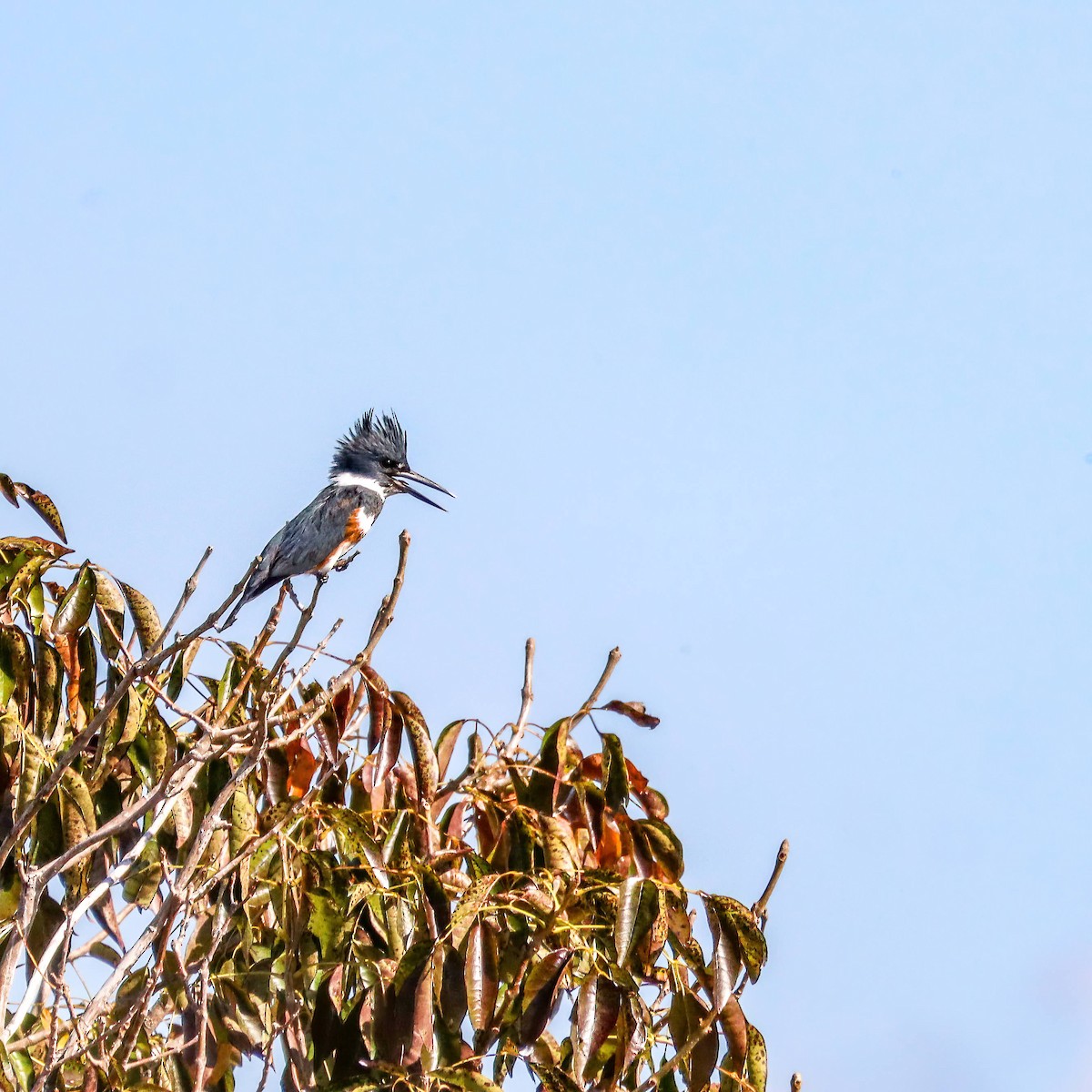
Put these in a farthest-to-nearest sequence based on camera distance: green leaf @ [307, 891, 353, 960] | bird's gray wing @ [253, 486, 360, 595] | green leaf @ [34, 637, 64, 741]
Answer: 1. bird's gray wing @ [253, 486, 360, 595]
2. green leaf @ [34, 637, 64, 741]
3. green leaf @ [307, 891, 353, 960]

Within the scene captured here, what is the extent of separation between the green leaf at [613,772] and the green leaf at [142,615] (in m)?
1.02

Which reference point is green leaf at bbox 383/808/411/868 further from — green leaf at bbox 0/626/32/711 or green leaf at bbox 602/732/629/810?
green leaf at bbox 0/626/32/711

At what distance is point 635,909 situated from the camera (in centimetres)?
279

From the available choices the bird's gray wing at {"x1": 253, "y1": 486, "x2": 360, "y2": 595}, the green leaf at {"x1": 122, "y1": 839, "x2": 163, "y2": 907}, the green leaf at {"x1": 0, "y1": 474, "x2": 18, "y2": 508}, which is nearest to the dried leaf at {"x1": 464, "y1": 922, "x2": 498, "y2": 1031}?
Result: the green leaf at {"x1": 122, "y1": 839, "x2": 163, "y2": 907}

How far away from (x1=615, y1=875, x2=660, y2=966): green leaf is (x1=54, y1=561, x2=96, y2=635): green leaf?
132cm

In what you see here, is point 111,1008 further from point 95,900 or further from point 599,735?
point 599,735

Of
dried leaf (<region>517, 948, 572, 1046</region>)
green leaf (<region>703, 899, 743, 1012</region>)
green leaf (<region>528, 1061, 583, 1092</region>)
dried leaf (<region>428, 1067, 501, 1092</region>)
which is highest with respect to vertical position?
green leaf (<region>703, 899, 743, 1012</region>)

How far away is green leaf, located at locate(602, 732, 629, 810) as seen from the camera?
136 inches

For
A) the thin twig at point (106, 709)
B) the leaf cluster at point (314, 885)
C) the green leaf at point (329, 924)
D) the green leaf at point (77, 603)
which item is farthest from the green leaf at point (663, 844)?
the green leaf at point (77, 603)

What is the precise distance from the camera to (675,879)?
3.51 meters

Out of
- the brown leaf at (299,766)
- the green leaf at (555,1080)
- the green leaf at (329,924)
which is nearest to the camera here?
the green leaf at (555,1080)

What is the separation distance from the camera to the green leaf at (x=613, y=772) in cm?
345

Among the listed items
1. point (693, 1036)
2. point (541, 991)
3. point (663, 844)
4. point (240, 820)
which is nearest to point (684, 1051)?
point (693, 1036)

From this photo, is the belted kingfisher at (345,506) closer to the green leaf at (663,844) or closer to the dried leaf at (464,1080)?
the green leaf at (663,844)
